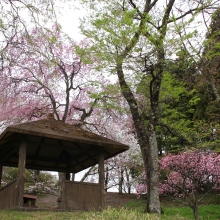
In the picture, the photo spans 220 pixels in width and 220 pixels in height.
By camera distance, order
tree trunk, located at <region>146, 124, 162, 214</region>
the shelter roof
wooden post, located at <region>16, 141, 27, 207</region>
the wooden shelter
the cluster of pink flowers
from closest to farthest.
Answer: wooden post, located at <region>16, 141, 27, 207</region> → the wooden shelter → the shelter roof → the cluster of pink flowers → tree trunk, located at <region>146, 124, 162, 214</region>

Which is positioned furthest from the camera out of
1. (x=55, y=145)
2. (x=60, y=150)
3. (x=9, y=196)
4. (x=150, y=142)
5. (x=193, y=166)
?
(x=150, y=142)

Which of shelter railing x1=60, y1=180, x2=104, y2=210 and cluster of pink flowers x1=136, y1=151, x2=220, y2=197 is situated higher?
cluster of pink flowers x1=136, y1=151, x2=220, y2=197

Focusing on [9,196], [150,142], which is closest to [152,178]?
[150,142]

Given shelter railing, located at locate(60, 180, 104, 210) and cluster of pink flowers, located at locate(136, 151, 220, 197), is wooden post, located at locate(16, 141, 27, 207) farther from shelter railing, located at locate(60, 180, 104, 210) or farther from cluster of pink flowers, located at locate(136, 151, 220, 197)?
cluster of pink flowers, located at locate(136, 151, 220, 197)

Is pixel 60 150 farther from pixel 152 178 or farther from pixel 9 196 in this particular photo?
pixel 152 178

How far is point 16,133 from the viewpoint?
23.6ft

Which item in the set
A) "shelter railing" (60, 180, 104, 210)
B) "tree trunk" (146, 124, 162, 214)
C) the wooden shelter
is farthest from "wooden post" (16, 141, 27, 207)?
"tree trunk" (146, 124, 162, 214)

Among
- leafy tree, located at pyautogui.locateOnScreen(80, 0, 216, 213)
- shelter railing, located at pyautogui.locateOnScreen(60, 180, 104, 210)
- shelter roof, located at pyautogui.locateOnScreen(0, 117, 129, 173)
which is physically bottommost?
shelter railing, located at pyautogui.locateOnScreen(60, 180, 104, 210)

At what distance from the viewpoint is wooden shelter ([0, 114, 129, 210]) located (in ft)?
23.4

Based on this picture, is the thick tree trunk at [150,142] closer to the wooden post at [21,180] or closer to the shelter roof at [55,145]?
the shelter roof at [55,145]

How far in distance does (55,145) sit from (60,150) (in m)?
0.80

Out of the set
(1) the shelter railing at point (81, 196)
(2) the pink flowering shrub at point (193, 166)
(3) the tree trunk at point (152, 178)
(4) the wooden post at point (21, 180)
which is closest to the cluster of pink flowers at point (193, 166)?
(2) the pink flowering shrub at point (193, 166)

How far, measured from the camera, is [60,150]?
31.4 feet

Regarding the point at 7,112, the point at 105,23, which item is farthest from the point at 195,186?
the point at 7,112
